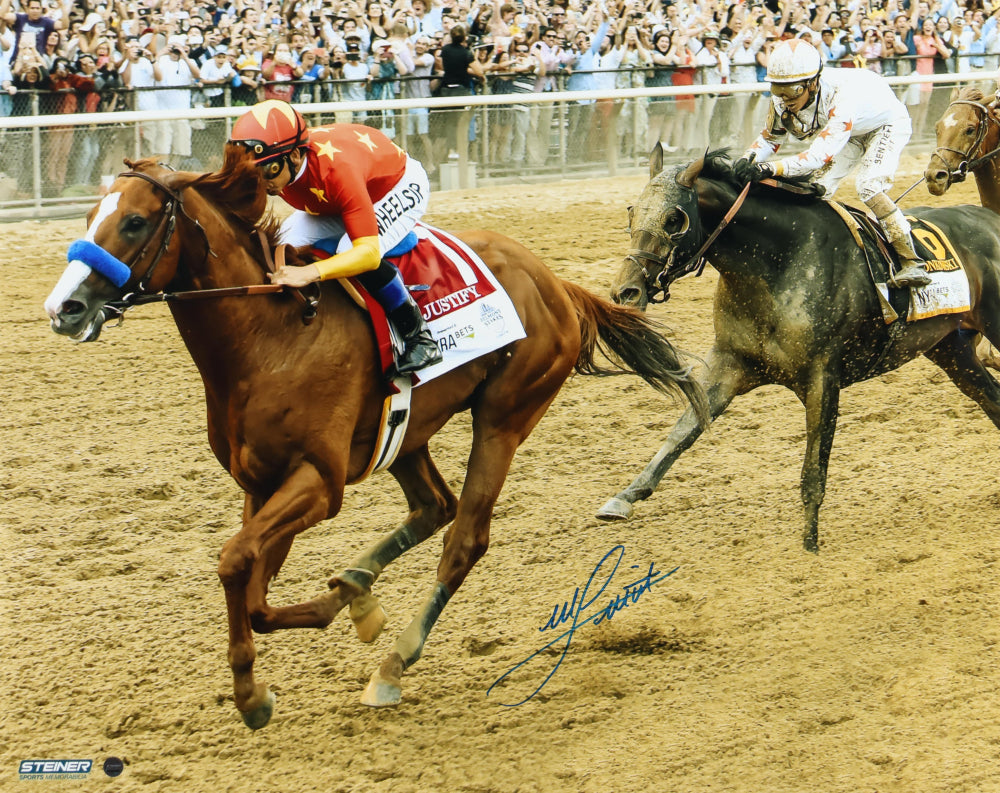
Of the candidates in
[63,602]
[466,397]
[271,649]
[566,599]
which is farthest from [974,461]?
[63,602]

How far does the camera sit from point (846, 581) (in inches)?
205

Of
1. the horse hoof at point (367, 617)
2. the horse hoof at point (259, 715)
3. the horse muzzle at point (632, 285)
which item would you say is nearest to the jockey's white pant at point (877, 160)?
the horse muzzle at point (632, 285)

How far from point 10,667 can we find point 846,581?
3367 millimetres

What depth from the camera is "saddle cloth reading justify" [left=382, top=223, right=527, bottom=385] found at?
449 cm

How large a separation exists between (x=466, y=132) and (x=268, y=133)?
27.2ft

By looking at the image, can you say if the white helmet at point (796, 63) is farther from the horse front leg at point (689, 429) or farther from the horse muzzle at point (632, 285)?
the horse front leg at point (689, 429)

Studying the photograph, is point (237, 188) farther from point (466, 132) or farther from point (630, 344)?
point (466, 132)

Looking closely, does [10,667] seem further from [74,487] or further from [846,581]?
[846,581]

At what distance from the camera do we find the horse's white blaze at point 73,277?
138 inches

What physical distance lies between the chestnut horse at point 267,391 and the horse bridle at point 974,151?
3763 mm

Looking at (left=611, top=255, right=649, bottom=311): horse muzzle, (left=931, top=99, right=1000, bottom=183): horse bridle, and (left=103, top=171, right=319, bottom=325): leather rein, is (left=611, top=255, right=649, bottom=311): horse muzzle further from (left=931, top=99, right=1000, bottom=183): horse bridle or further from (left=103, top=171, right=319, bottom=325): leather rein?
(left=931, top=99, right=1000, bottom=183): horse bridle

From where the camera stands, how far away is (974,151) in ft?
24.0

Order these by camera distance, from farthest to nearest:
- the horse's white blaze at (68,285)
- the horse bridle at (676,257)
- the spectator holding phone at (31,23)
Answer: the spectator holding phone at (31,23) → the horse bridle at (676,257) → the horse's white blaze at (68,285)
